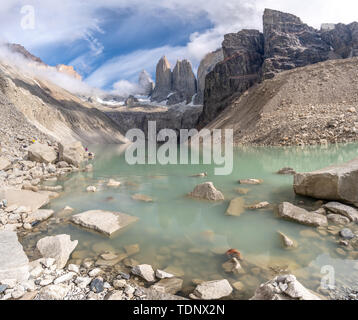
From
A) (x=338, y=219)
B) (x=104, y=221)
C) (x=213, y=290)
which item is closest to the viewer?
(x=213, y=290)

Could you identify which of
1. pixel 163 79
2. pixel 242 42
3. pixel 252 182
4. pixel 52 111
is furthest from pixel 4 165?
pixel 163 79

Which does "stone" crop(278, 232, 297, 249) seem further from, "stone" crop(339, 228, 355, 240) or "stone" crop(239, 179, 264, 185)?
"stone" crop(239, 179, 264, 185)

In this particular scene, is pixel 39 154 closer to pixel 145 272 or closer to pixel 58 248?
pixel 58 248

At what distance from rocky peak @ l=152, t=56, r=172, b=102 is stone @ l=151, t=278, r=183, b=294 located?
169085 mm

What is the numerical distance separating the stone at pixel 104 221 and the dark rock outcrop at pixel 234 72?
65.1m

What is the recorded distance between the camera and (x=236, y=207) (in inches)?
301

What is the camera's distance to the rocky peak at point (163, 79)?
17025 cm

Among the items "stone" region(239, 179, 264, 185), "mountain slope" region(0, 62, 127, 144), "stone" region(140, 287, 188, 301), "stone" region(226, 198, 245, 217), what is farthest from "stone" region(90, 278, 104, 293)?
"mountain slope" region(0, 62, 127, 144)

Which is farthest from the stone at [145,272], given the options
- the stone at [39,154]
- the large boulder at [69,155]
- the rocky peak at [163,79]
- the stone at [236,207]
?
the rocky peak at [163,79]

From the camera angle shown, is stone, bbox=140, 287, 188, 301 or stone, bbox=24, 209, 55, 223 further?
stone, bbox=24, 209, 55, 223

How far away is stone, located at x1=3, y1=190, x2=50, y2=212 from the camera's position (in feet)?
25.0

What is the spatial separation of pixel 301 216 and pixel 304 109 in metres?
29.8
